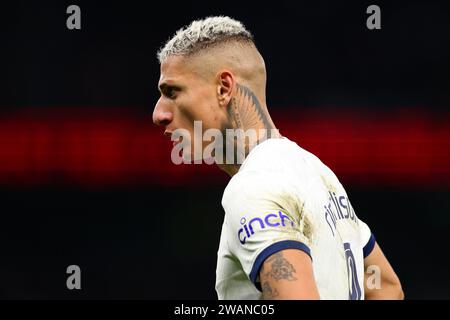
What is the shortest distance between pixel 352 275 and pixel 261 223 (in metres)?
0.46

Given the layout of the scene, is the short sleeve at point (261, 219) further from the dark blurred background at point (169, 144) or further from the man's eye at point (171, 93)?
the dark blurred background at point (169, 144)

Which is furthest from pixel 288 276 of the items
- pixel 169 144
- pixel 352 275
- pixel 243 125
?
pixel 169 144

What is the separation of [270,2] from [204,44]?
3.40 metres

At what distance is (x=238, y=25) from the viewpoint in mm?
2611

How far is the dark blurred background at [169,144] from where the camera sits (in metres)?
5.65

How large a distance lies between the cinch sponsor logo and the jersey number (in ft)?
1.17

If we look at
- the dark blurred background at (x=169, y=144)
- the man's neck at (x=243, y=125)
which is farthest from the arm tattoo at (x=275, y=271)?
the dark blurred background at (x=169, y=144)

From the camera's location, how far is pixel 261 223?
6.35ft

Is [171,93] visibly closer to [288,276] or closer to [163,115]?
[163,115]

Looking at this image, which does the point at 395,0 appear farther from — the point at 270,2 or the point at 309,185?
the point at 309,185

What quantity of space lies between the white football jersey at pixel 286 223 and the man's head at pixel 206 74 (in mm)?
226

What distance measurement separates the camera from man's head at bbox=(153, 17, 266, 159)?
2.48m

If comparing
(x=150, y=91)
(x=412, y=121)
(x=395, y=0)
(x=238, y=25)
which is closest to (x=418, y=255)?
(x=412, y=121)
